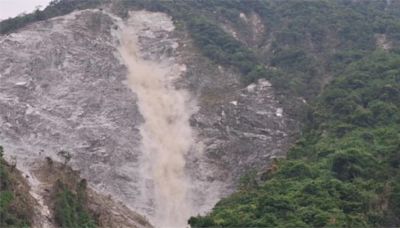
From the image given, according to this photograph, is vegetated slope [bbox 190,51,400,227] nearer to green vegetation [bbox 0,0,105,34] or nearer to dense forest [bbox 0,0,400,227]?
dense forest [bbox 0,0,400,227]

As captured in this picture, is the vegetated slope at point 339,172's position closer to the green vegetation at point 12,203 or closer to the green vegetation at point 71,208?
the green vegetation at point 71,208

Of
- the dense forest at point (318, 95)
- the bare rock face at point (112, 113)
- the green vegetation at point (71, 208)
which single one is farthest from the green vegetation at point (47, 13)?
the green vegetation at point (71, 208)

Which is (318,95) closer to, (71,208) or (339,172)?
(339,172)

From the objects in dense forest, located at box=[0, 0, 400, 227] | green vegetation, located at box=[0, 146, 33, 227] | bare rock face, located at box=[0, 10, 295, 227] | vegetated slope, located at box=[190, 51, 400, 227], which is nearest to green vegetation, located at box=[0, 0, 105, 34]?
dense forest, located at box=[0, 0, 400, 227]

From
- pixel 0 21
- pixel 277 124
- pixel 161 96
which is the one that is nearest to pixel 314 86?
pixel 277 124

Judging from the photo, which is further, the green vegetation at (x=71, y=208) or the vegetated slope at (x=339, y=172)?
the green vegetation at (x=71, y=208)

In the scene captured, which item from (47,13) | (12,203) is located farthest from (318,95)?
(12,203)
